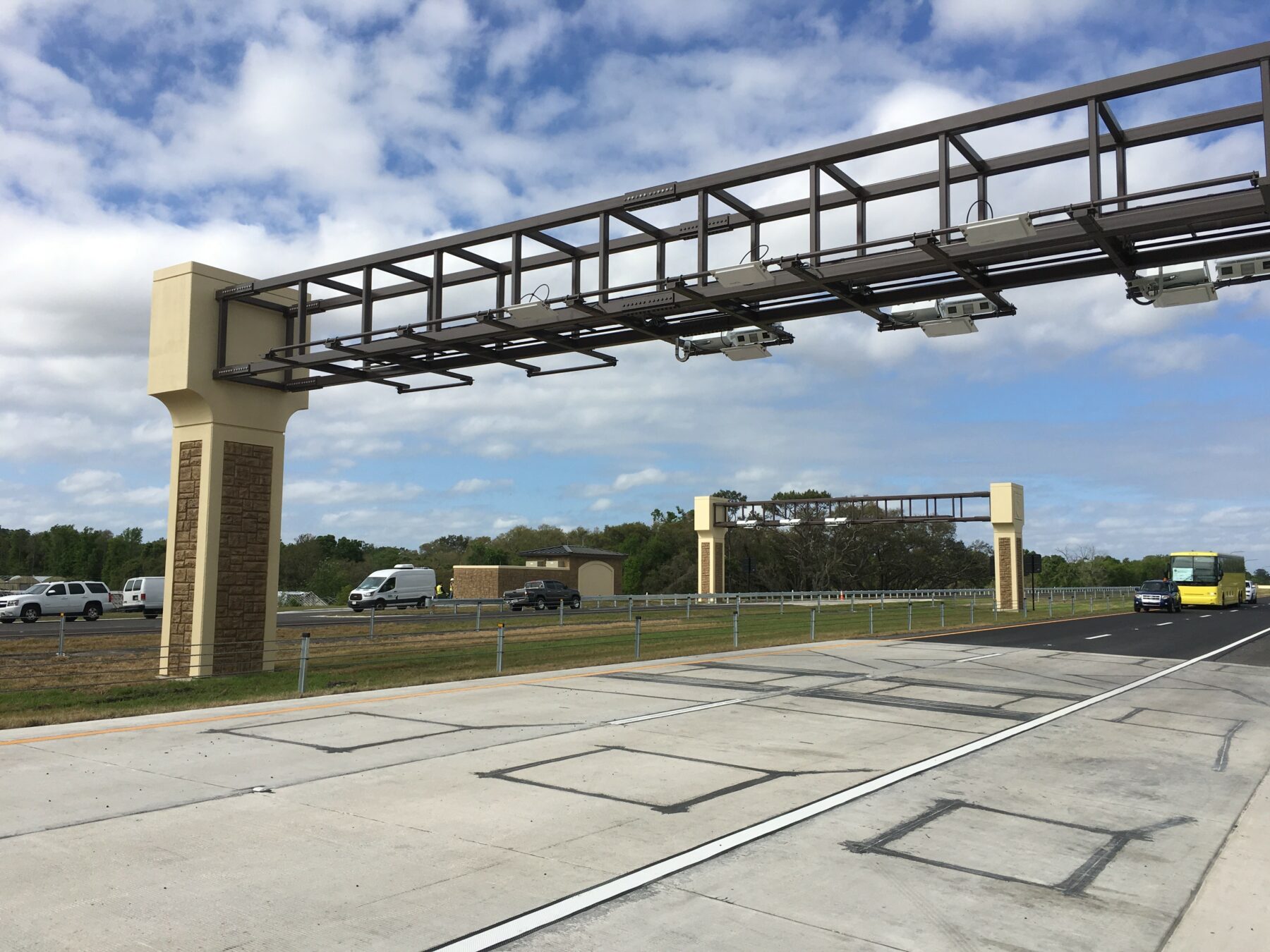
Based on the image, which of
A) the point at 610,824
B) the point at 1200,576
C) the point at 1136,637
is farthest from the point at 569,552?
the point at 610,824

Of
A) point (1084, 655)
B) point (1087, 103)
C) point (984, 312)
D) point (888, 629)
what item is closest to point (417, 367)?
point (984, 312)

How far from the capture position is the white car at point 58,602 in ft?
131

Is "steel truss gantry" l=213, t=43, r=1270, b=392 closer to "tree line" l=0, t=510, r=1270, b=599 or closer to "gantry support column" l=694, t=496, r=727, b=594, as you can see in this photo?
"gantry support column" l=694, t=496, r=727, b=594

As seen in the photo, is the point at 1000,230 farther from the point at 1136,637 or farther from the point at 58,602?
the point at 58,602

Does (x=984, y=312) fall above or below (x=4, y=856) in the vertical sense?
above

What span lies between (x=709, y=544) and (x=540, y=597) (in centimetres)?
1585

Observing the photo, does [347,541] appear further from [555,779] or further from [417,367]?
[555,779]

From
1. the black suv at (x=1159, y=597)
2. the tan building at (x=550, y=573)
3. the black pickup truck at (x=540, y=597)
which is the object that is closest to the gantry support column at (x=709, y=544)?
the tan building at (x=550, y=573)

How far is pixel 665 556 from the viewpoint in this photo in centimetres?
10225

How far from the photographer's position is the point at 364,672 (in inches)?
733

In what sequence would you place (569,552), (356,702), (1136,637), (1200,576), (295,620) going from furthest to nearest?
(569,552)
(1200,576)
(295,620)
(1136,637)
(356,702)

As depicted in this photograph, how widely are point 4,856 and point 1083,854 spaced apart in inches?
286

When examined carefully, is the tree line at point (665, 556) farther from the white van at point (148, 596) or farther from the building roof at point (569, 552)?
the white van at point (148, 596)

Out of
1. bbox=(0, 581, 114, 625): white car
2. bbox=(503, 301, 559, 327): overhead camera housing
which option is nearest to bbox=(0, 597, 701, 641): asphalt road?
bbox=(0, 581, 114, 625): white car
